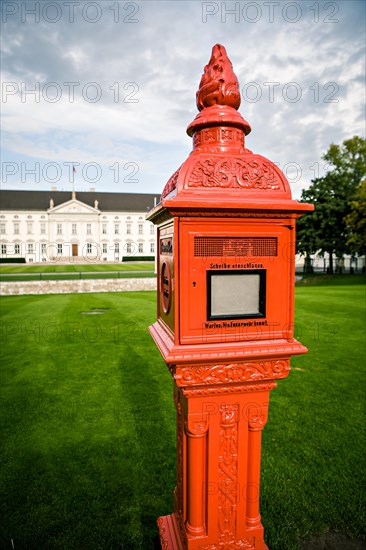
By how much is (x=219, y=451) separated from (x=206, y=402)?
0.43 meters

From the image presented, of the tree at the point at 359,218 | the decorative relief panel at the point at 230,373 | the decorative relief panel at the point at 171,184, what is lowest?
the decorative relief panel at the point at 230,373

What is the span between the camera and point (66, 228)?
247ft

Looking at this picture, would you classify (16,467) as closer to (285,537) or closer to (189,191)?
(285,537)

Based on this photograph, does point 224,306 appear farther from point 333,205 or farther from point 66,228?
point 66,228

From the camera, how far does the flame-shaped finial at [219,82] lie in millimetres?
2939

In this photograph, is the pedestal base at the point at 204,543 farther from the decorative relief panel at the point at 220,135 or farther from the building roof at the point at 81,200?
the building roof at the point at 81,200

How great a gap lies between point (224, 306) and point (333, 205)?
35.0 metres

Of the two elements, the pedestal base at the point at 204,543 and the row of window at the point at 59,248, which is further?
the row of window at the point at 59,248

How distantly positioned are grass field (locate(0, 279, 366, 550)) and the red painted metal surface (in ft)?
4.05

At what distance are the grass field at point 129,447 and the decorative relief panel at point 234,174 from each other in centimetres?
345

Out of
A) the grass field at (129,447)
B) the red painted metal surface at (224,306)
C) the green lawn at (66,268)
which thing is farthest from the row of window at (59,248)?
the red painted metal surface at (224,306)

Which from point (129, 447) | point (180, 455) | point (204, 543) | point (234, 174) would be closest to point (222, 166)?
point (234, 174)

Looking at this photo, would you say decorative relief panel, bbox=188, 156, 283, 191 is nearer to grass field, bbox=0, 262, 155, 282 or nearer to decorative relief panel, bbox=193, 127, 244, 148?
decorative relief panel, bbox=193, 127, 244, 148

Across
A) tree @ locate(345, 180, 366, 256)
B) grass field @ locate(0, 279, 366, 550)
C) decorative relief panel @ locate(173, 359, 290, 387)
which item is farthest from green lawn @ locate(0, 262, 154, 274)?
decorative relief panel @ locate(173, 359, 290, 387)
